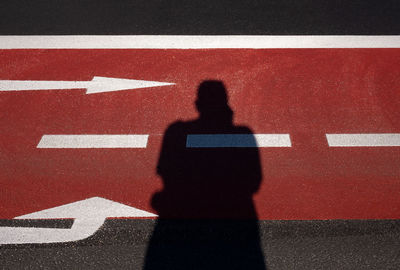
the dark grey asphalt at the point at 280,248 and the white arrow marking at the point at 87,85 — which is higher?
the white arrow marking at the point at 87,85

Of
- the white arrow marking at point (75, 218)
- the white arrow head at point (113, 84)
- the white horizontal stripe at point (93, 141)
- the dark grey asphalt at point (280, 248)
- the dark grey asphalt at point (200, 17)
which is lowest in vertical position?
the dark grey asphalt at point (280, 248)

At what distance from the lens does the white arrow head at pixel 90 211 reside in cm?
426

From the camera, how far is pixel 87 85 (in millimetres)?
6234

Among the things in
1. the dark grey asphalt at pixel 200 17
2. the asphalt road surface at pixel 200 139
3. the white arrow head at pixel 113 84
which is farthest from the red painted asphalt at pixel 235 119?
the dark grey asphalt at pixel 200 17

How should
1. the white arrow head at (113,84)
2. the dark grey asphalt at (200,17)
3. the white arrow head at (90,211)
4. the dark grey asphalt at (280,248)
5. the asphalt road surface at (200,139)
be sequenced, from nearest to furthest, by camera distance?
1. the dark grey asphalt at (280,248)
2. the asphalt road surface at (200,139)
3. the white arrow head at (90,211)
4. the white arrow head at (113,84)
5. the dark grey asphalt at (200,17)

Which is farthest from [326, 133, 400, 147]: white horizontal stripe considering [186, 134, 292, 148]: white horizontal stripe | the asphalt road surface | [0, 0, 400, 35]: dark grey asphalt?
[0, 0, 400, 35]: dark grey asphalt

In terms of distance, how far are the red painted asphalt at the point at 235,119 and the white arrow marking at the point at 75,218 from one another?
111mm

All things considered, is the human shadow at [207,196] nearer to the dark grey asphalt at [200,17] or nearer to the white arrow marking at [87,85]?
the white arrow marking at [87,85]

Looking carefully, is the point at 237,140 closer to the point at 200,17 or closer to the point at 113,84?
the point at 113,84

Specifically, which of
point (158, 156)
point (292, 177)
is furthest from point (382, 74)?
point (158, 156)

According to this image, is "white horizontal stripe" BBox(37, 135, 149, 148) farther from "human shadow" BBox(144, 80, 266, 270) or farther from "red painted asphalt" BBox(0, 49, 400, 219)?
"human shadow" BBox(144, 80, 266, 270)

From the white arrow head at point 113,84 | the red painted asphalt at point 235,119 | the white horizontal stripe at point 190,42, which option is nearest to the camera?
the red painted asphalt at point 235,119

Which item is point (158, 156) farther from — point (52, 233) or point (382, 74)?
point (382, 74)

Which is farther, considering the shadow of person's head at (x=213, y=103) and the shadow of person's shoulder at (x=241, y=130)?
the shadow of person's head at (x=213, y=103)
